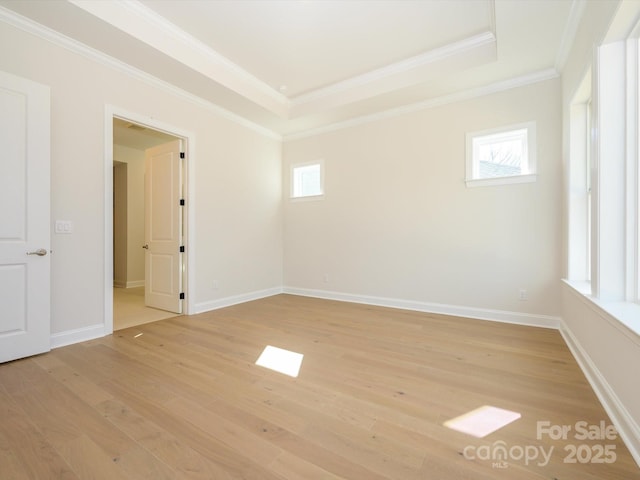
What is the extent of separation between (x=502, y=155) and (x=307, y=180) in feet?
10.1

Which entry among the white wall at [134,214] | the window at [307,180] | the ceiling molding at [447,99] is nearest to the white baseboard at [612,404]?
the ceiling molding at [447,99]

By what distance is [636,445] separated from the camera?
1.37 m

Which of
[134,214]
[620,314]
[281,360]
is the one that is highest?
[134,214]

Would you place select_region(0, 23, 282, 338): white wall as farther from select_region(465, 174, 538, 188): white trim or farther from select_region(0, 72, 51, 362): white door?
select_region(465, 174, 538, 188): white trim

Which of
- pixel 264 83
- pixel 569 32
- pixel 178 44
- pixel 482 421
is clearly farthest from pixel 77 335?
pixel 569 32

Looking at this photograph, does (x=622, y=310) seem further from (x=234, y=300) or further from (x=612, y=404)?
A: (x=234, y=300)

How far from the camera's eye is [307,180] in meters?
5.42

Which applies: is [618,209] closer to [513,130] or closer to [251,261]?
[513,130]

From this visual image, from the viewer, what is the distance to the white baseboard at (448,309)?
3391 millimetres

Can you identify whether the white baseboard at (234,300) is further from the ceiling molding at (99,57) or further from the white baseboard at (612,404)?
the white baseboard at (612,404)

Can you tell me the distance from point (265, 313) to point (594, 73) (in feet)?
13.2

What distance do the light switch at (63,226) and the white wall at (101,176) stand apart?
0.05m

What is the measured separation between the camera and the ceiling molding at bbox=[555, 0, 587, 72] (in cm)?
246

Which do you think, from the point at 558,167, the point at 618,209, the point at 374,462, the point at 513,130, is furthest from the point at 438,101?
the point at 374,462
